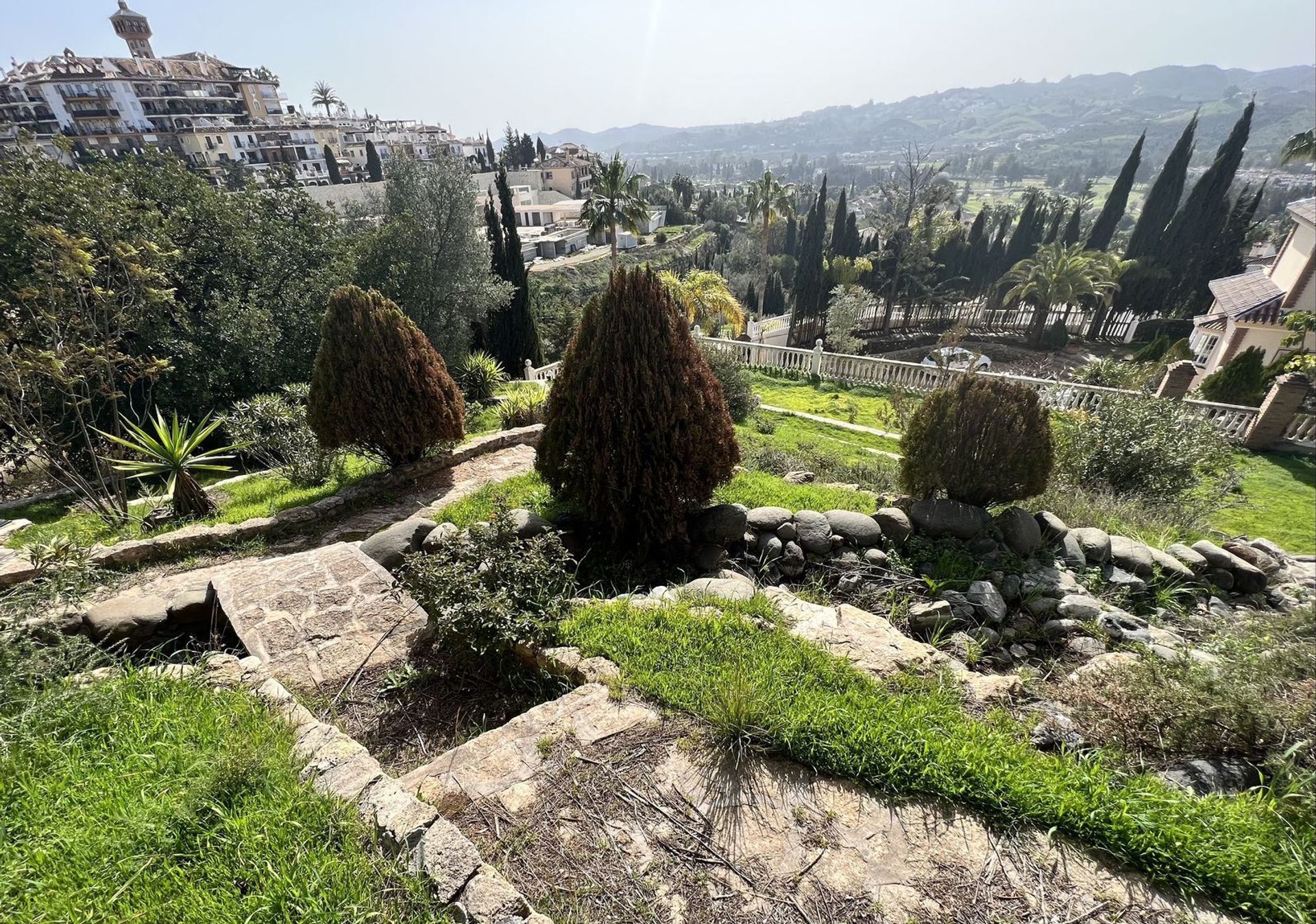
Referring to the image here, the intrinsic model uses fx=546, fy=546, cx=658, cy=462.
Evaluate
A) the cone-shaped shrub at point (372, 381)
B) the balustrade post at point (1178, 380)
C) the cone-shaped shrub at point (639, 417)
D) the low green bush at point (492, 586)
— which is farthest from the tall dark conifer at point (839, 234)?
the low green bush at point (492, 586)

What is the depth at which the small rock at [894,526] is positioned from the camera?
5520 millimetres

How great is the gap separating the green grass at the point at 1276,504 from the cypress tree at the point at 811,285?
74.9ft

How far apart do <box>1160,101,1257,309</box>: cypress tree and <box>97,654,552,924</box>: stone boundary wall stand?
133ft

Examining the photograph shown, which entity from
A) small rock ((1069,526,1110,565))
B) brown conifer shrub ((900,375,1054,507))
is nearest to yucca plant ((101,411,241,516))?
brown conifer shrub ((900,375,1054,507))

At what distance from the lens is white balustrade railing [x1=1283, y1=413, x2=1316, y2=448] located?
31.5 feet

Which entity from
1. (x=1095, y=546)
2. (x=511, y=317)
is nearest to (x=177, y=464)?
(x=1095, y=546)

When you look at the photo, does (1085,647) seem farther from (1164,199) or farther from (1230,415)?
(1164,199)

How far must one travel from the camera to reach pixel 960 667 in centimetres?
382

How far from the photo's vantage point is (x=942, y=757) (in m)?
2.81

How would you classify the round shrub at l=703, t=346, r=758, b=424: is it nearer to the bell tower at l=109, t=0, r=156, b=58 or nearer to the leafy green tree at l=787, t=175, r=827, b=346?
the leafy green tree at l=787, t=175, r=827, b=346

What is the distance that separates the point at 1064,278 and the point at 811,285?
39.4 feet

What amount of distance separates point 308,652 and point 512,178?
7840 cm

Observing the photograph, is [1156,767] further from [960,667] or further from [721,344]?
[721,344]

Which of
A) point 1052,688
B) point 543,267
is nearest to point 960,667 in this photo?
point 1052,688
